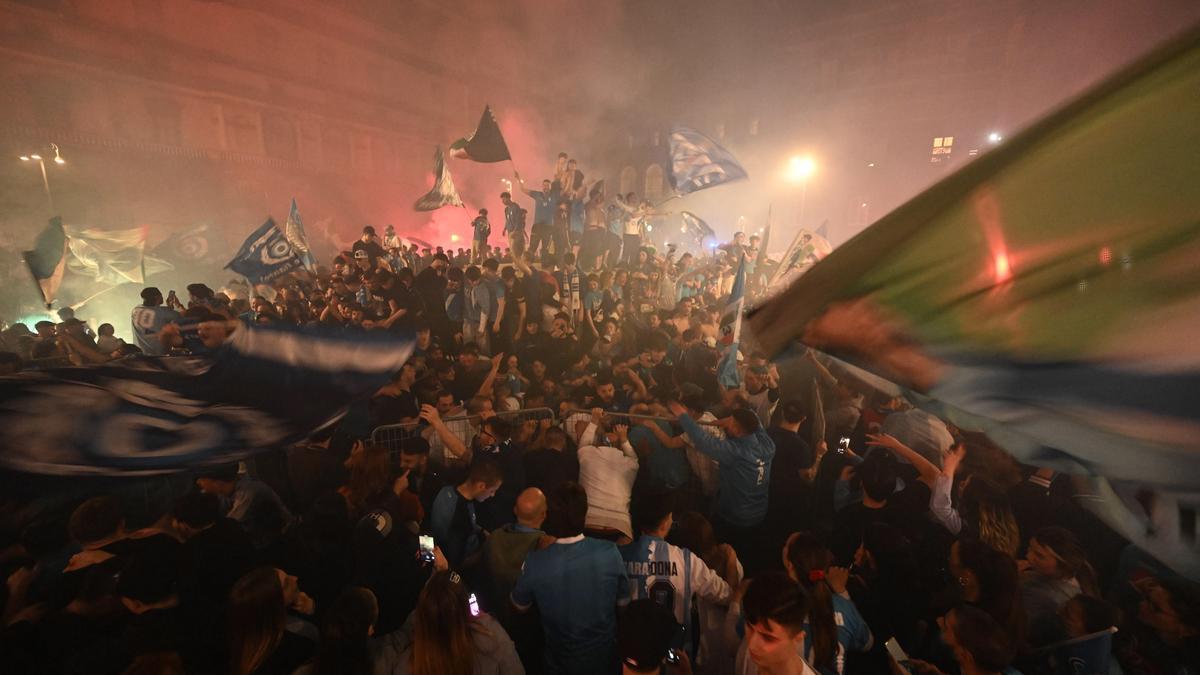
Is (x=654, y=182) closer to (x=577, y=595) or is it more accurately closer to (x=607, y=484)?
(x=607, y=484)

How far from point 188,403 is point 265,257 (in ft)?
37.4

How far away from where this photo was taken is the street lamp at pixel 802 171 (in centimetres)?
5072

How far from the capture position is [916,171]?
152 feet

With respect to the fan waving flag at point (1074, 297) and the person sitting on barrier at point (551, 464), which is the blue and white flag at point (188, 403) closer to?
the person sitting on barrier at point (551, 464)

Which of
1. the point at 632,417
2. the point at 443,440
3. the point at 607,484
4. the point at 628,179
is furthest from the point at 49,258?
the point at 628,179

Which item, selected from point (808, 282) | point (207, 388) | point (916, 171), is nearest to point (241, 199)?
point (207, 388)

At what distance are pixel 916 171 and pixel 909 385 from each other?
183ft

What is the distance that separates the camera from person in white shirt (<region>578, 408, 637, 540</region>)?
4664 millimetres

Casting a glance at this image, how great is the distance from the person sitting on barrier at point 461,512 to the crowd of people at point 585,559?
0.07 feet

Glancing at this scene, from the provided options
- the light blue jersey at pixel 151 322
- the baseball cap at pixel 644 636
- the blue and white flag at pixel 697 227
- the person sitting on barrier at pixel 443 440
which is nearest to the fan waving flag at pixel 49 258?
the light blue jersey at pixel 151 322

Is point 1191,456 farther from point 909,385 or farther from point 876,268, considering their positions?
point 876,268

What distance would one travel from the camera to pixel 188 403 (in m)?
3.19

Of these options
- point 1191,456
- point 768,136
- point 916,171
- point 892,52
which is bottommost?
point 1191,456

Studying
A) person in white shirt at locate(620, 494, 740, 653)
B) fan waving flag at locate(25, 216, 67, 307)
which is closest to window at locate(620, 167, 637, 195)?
fan waving flag at locate(25, 216, 67, 307)
